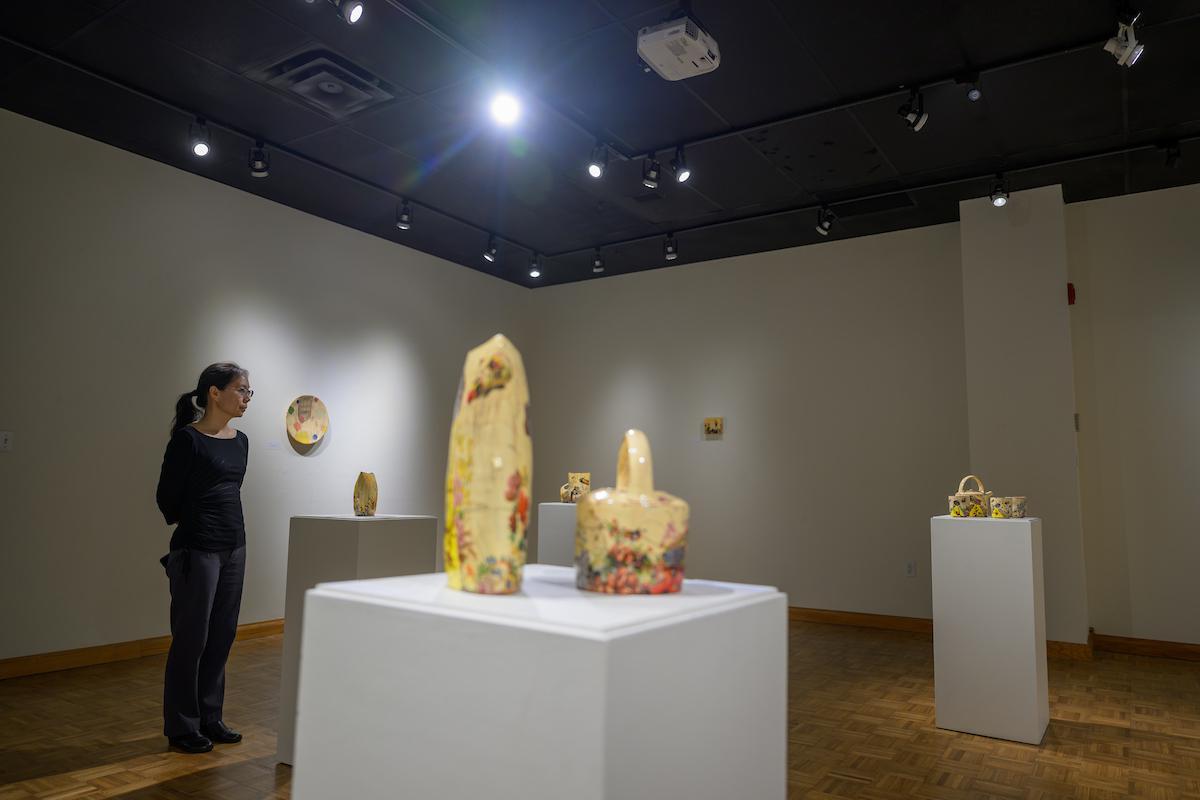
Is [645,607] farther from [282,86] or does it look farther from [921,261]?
[921,261]

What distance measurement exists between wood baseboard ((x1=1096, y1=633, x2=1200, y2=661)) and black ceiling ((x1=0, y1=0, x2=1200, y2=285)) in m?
3.17

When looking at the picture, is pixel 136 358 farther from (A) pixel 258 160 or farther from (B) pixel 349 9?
(B) pixel 349 9

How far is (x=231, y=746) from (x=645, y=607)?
2.85m

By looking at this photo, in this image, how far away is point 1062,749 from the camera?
129 inches

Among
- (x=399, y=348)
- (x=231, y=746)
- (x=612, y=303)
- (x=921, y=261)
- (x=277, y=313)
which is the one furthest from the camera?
(x=612, y=303)

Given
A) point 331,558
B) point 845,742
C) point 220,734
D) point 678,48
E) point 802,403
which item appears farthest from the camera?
point 802,403

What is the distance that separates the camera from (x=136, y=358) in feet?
15.8

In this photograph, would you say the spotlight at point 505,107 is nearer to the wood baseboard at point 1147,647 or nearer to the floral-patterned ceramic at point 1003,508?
the floral-patterned ceramic at point 1003,508

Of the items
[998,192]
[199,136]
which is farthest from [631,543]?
[998,192]

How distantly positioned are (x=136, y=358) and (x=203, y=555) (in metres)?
2.30

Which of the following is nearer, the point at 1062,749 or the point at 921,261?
the point at 1062,749

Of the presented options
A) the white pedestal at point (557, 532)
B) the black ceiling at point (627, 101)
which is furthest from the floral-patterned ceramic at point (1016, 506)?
the white pedestal at point (557, 532)

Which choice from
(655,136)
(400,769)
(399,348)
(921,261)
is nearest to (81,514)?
(399,348)

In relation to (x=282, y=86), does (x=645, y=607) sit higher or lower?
lower
